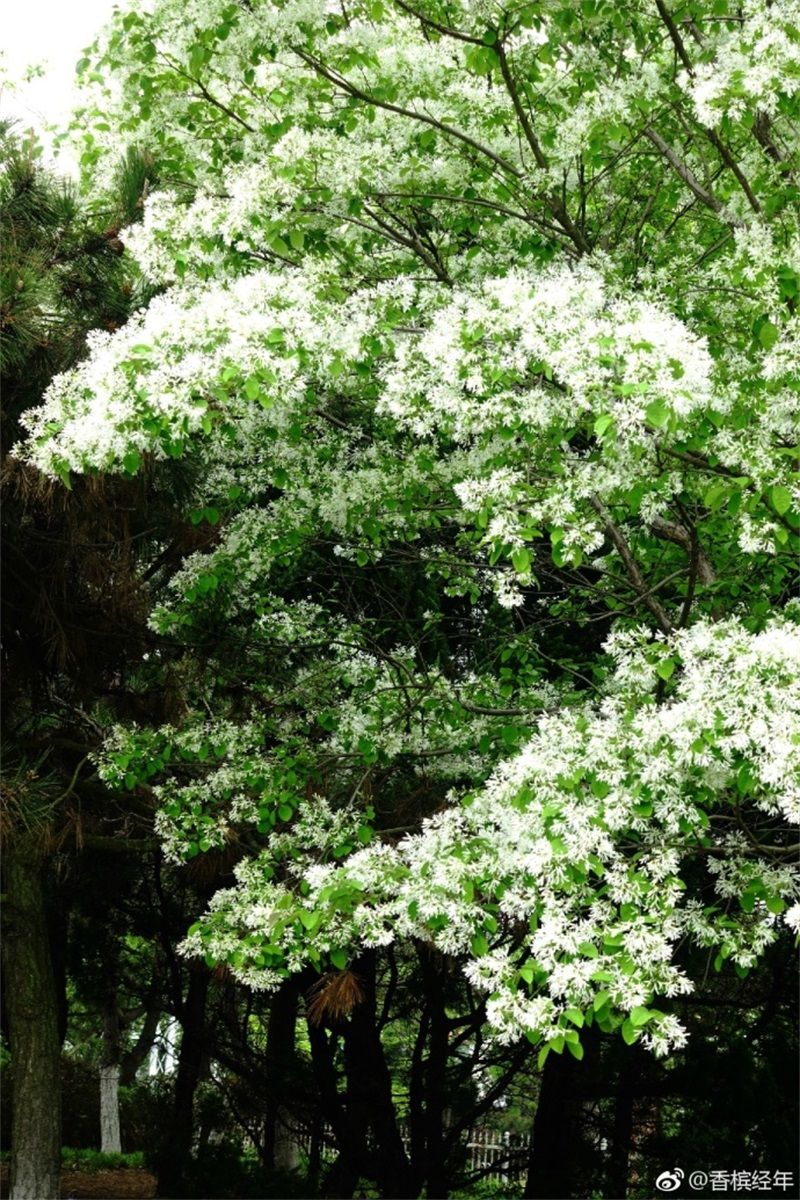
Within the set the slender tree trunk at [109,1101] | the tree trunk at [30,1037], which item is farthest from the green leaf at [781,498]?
the slender tree trunk at [109,1101]

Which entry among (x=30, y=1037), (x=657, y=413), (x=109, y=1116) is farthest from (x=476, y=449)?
(x=109, y=1116)

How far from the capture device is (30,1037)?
800cm

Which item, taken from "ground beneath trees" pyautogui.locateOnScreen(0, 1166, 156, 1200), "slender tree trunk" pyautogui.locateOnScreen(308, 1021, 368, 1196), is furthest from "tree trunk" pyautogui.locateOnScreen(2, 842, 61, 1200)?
"ground beneath trees" pyautogui.locateOnScreen(0, 1166, 156, 1200)

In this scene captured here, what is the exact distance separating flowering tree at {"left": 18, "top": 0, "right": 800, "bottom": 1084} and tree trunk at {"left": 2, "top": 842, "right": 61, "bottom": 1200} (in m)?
1.29

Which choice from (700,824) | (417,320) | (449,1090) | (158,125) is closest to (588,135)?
(417,320)

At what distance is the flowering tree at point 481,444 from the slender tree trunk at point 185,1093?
3.95 meters

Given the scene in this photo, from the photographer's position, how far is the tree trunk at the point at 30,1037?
25.5 feet

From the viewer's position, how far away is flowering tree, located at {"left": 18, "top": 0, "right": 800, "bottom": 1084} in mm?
4238

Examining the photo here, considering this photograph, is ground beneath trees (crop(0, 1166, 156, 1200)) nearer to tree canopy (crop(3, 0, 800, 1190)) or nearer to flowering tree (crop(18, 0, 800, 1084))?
tree canopy (crop(3, 0, 800, 1190))

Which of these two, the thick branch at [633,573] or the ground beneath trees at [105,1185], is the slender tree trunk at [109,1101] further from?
the thick branch at [633,573]

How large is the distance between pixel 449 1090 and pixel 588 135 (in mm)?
8701

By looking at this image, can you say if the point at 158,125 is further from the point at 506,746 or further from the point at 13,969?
the point at 13,969

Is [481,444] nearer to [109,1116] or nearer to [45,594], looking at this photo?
[45,594]

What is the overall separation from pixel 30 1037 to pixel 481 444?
5.10m
